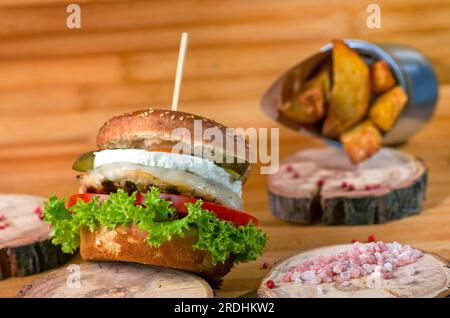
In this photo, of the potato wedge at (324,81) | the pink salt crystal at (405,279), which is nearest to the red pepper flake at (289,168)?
the potato wedge at (324,81)

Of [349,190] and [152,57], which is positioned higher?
[152,57]

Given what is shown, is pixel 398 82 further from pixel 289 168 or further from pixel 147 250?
pixel 147 250

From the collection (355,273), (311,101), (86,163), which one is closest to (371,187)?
(311,101)

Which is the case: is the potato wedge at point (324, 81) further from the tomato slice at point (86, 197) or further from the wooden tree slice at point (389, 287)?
the tomato slice at point (86, 197)

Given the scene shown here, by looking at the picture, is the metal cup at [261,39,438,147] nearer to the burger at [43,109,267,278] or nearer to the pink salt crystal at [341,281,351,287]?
the burger at [43,109,267,278]
